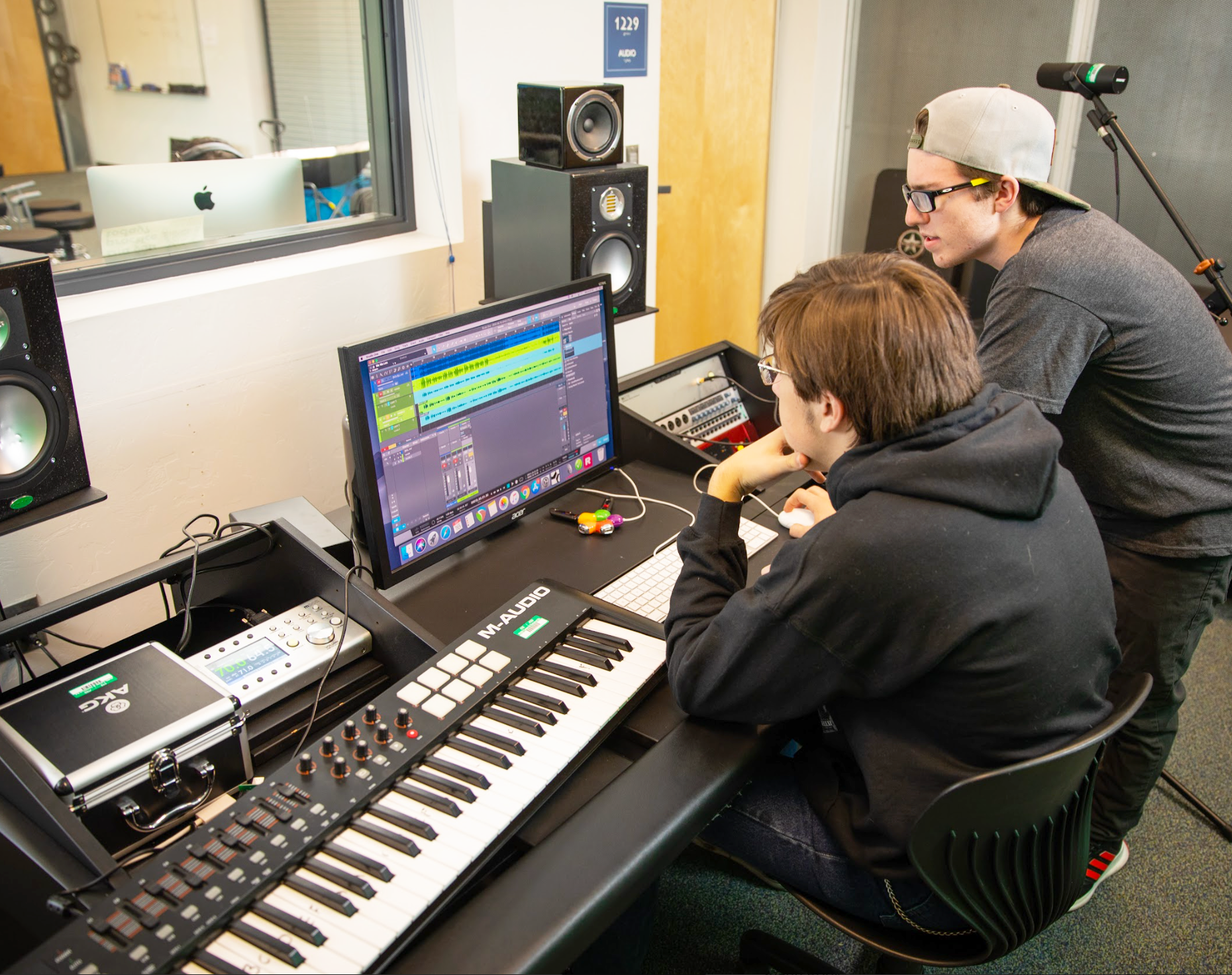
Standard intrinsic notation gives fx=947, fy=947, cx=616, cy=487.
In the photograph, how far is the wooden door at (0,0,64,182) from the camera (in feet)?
19.3

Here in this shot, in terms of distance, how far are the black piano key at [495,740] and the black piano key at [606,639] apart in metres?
0.23

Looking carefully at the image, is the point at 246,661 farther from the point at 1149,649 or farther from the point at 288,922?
the point at 1149,649

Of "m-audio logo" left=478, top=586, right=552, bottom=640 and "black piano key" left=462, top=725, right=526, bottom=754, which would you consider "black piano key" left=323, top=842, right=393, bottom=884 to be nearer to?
"black piano key" left=462, top=725, right=526, bottom=754

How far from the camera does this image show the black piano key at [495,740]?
1.10m

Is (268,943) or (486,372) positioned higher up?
(486,372)

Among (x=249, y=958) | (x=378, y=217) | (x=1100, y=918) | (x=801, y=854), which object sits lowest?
(x=1100, y=918)

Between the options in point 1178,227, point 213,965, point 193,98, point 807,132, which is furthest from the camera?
point 193,98

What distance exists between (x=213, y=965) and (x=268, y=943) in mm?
47

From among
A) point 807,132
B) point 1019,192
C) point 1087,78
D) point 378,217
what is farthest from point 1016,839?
point 807,132

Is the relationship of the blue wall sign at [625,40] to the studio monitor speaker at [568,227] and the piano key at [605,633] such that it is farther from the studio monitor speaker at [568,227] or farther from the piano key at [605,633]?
the piano key at [605,633]

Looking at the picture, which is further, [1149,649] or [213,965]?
[1149,649]

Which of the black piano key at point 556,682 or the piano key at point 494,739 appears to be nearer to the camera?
the piano key at point 494,739

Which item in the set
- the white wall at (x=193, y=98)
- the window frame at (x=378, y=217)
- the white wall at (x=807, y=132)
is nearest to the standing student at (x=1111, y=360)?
the window frame at (x=378, y=217)

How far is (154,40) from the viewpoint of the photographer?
5762 mm
